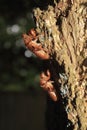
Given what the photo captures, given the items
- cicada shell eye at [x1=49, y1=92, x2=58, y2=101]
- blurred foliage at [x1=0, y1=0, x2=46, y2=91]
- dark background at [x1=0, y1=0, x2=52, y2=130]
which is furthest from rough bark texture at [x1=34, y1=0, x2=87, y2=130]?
blurred foliage at [x1=0, y1=0, x2=46, y2=91]

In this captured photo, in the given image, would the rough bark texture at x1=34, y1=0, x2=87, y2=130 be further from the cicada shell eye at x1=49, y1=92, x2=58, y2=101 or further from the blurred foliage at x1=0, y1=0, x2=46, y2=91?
the blurred foliage at x1=0, y1=0, x2=46, y2=91

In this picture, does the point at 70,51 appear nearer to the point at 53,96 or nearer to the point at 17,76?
the point at 53,96

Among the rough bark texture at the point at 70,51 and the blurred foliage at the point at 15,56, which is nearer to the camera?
the rough bark texture at the point at 70,51

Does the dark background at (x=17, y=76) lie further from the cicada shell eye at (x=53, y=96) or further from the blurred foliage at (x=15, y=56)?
the cicada shell eye at (x=53, y=96)

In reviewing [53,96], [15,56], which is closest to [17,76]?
[15,56]

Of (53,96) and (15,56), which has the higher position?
(15,56)

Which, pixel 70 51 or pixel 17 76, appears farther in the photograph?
pixel 17 76

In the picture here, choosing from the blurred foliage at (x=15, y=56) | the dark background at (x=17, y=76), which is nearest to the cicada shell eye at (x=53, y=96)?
the dark background at (x=17, y=76)
